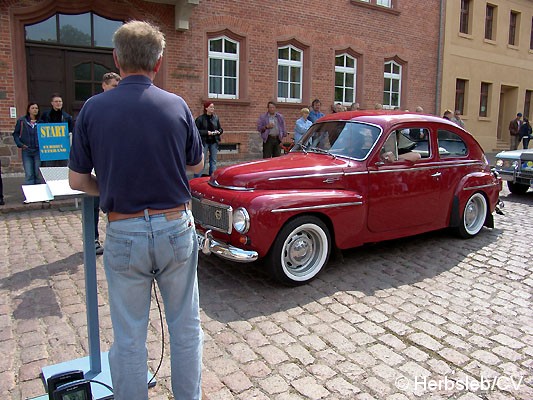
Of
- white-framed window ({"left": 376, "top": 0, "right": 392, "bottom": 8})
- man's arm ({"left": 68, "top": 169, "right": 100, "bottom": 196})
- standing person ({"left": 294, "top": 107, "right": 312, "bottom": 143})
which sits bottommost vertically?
man's arm ({"left": 68, "top": 169, "right": 100, "bottom": 196})

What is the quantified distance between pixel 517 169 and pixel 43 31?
11.4 m

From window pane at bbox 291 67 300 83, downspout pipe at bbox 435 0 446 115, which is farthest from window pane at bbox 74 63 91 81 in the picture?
downspout pipe at bbox 435 0 446 115

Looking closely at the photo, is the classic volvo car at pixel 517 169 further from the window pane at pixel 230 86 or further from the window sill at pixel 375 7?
the window sill at pixel 375 7

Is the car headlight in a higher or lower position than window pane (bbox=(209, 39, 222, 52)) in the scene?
lower

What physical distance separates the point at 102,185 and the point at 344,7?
15.7 meters

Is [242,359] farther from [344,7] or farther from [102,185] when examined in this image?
[344,7]

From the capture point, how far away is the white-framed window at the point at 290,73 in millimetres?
14859

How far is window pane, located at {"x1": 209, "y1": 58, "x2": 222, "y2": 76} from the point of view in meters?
13.4

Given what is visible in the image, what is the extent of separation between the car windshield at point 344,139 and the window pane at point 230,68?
27.4ft

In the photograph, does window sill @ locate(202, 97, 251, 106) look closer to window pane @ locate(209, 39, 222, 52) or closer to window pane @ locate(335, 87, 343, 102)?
window pane @ locate(209, 39, 222, 52)

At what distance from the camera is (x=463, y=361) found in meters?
3.41

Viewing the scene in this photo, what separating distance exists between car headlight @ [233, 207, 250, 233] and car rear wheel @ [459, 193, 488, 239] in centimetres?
358

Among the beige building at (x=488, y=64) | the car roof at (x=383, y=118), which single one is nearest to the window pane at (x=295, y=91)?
the beige building at (x=488, y=64)

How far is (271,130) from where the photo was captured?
1128 cm
